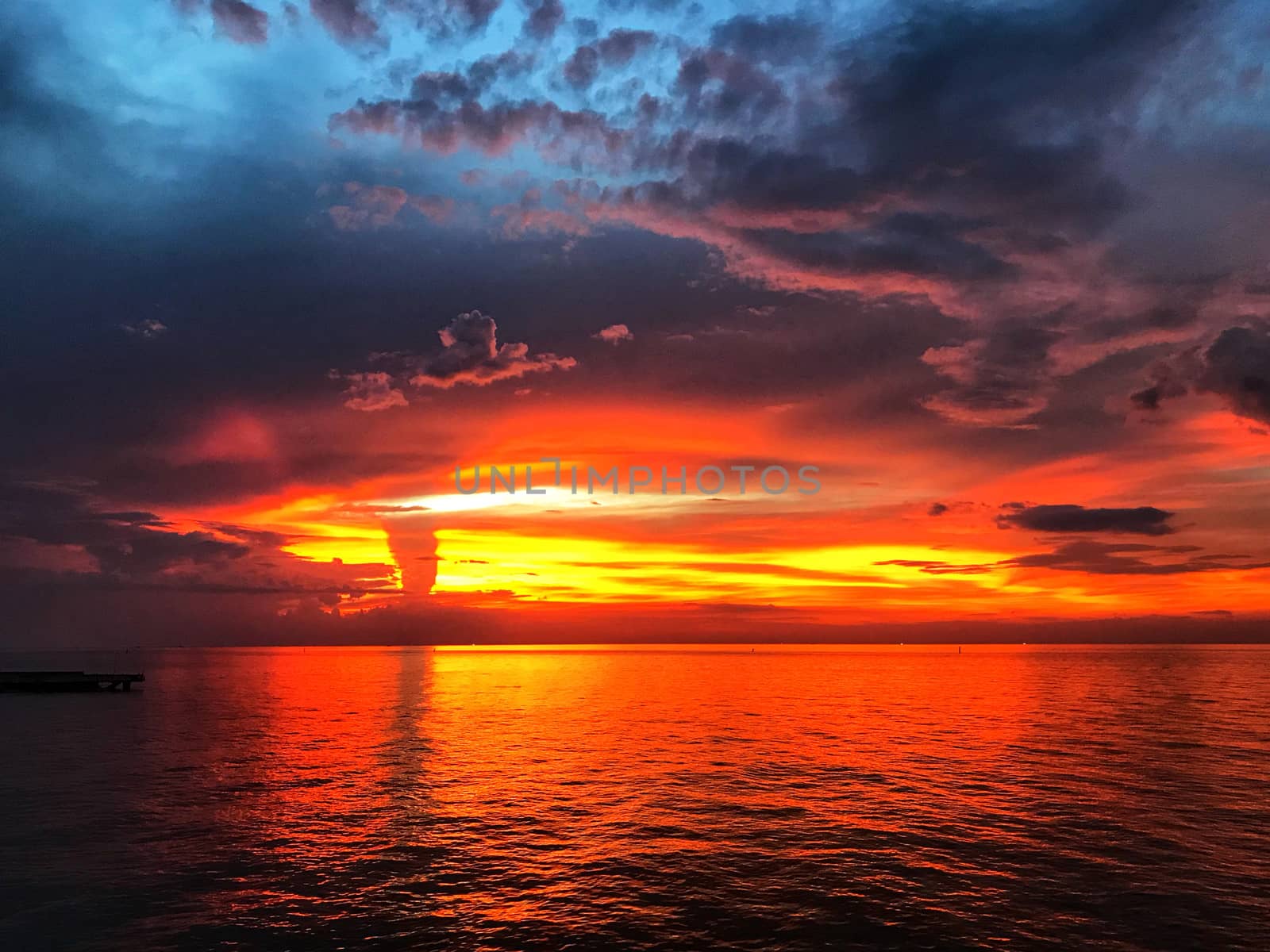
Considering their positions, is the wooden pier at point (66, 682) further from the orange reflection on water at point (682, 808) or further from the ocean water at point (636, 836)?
the ocean water at point (636, 836)

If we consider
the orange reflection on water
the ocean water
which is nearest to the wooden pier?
the orange reflection on water

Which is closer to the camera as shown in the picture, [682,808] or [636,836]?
[636,836]

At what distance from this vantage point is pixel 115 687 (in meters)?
134

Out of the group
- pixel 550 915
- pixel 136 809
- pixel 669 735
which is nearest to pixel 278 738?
pixel 136 809

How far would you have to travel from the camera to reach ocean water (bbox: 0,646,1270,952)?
2656 centimetres

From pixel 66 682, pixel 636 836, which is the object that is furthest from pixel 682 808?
pixel 66 682

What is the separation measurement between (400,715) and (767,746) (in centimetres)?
5029

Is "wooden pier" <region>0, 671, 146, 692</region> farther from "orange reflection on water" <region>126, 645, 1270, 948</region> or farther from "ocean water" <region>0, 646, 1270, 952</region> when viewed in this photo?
"ocean water" <region>0, 646, 1270, 952</region>

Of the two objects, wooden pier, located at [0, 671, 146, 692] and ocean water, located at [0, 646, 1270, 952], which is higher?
ocean water, located at [0, 646, 1270, 952]

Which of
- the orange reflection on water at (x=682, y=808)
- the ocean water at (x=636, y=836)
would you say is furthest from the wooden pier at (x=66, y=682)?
the ocean water at (x=636, y=836)

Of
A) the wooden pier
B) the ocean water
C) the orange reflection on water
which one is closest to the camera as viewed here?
the ocean water

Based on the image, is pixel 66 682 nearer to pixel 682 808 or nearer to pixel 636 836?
pixel 682 808

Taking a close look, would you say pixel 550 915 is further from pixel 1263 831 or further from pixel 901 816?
pixel 1263 831

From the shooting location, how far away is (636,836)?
37.8 metres
